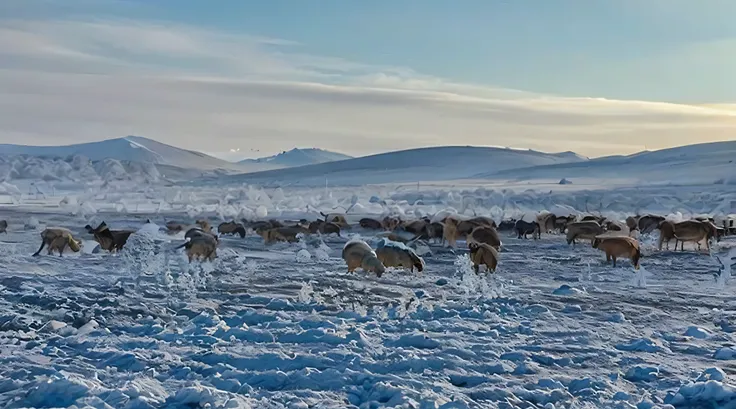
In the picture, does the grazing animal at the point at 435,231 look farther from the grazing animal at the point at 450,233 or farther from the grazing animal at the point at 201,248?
the grazing animal at the point at 201,248

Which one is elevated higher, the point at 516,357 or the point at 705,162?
the point at 705,162

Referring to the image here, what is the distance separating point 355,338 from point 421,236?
1343 centimetres

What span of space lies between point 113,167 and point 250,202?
56.1 m

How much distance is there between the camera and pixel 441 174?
101938mm

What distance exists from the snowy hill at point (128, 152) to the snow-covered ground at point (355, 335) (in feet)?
429

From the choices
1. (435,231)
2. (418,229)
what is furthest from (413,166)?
(435,231)

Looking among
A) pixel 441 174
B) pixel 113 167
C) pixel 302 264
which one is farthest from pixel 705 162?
pixel 302 264

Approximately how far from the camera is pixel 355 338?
789cm

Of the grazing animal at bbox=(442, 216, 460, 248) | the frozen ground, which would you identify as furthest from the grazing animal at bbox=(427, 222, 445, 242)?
the frozen ground

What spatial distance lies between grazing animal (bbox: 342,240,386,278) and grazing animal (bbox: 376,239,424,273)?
0.62ft

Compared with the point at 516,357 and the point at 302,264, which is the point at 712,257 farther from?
the point at 516,357

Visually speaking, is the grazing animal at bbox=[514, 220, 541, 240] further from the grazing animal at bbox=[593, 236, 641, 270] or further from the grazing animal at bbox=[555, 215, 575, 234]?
the grazing animal at bbox=[593, 236, 641, 270]

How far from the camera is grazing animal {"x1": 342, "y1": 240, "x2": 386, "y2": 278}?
1310cm

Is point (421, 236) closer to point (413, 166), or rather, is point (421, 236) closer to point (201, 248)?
point (201, 248)
